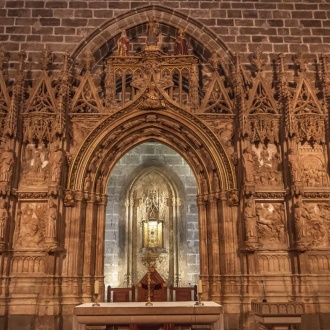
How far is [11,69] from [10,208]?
4441mm

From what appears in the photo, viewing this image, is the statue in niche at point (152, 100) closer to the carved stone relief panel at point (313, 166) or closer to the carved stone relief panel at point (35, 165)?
the carved stone relief panel at point (35, 165)

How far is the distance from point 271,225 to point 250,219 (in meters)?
0.76

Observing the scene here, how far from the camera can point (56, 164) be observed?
10.2 meters

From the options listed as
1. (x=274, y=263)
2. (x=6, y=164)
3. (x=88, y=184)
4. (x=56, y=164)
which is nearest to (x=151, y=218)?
(x=88, y=184)

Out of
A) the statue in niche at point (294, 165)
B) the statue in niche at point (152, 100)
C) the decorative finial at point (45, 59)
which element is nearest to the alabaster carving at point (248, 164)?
the statue in niche at point (294, 165)

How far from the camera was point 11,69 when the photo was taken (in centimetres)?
1216

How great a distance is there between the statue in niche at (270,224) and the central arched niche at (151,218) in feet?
17.0

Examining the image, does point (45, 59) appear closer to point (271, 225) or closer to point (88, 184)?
point (88, 184)

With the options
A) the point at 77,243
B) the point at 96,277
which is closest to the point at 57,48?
the point at 77,243

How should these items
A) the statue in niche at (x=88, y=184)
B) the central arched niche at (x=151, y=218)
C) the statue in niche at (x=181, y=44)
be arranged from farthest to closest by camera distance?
the central arched niche at (x=151, y=218) → the statue in niche at (x=181, y=44) → the statue in niche at (x=88, y=184)

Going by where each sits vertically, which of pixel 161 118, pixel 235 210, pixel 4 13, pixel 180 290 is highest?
pixel 4 13

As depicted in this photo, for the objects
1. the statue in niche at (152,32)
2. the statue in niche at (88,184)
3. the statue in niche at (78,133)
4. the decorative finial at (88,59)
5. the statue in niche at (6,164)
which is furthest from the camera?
the statue in niche at (152,32)

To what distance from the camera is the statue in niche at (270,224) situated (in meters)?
10.3

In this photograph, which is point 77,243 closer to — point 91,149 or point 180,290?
point 91,149
